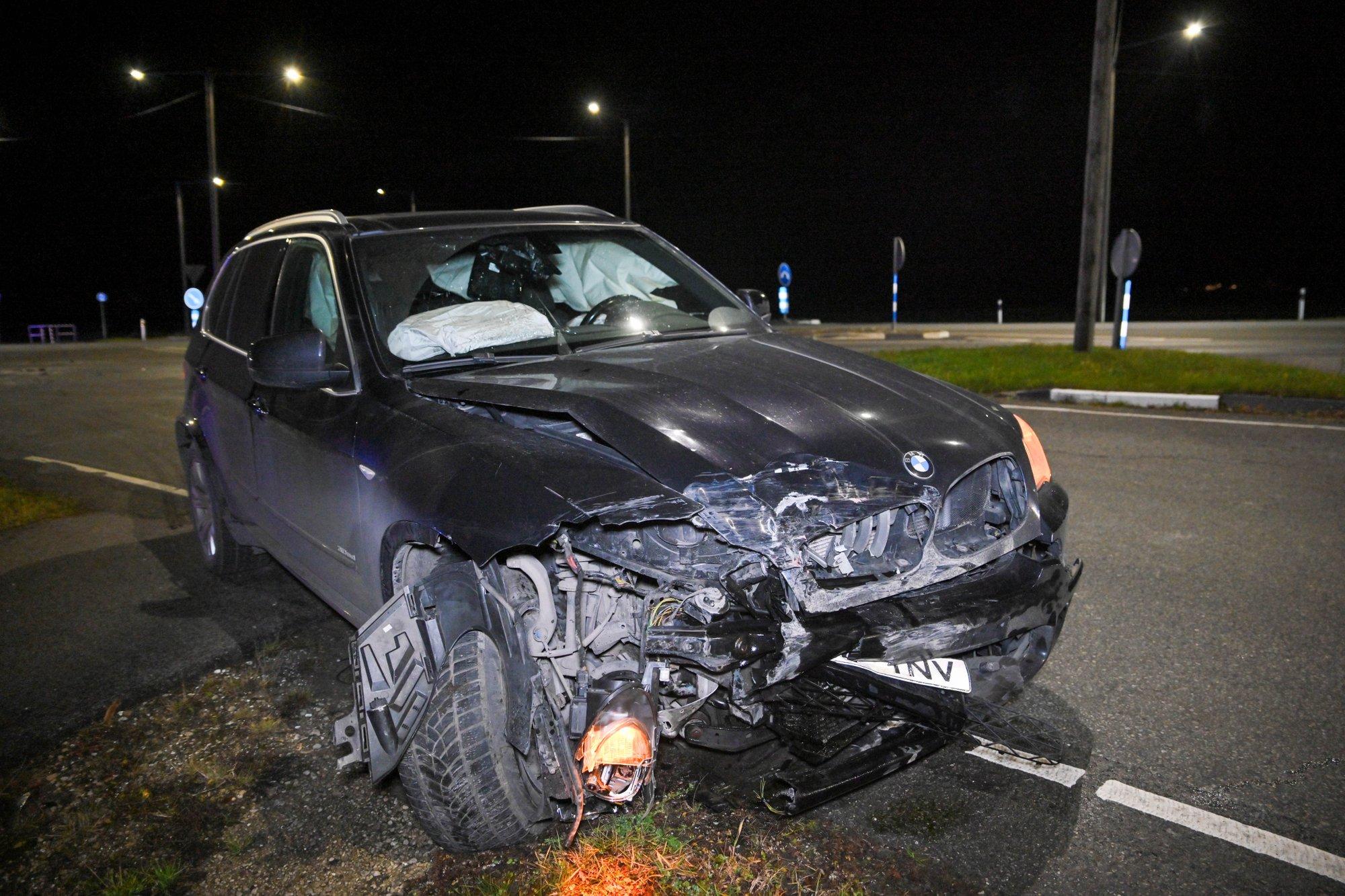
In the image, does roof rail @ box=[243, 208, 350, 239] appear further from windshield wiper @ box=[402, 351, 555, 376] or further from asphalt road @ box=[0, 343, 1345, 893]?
asphalt road @ box=[0, 343, 1345, 893]

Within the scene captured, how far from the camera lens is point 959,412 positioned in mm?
3305

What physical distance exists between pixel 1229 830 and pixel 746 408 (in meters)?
1.87

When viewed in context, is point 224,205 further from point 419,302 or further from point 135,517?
point 419,302

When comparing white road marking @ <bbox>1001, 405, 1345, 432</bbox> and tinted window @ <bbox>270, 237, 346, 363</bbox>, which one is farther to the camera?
white road marking @ <bbox>1001, 405, 1345, 432</bbox>

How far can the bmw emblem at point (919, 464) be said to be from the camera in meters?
2.80

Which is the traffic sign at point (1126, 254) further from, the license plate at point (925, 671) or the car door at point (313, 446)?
the license plate at point (925, 671)

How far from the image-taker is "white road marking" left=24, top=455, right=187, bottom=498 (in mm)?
7953

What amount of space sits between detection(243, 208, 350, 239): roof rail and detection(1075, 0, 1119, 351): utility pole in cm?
1164

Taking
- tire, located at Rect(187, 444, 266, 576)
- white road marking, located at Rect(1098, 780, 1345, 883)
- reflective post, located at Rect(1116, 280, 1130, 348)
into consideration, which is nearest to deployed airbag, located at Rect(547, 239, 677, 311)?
tire, located at Rect(187, 444, 266, 576)

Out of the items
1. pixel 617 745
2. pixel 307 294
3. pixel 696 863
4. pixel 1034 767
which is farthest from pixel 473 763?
pixel 307 294

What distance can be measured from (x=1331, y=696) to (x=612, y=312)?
3180 mm

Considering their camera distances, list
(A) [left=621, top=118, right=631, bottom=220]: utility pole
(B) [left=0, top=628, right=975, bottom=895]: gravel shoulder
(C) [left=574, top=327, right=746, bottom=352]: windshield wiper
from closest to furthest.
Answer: (B) [left=0, top=628, right=975, bottom=895]: gravel shoulder
(C) [left=574, top=327, right=746, bottom=352]: windshield wiper
(A) [left=621, top=118, right=631, bottom=220]: utility pole

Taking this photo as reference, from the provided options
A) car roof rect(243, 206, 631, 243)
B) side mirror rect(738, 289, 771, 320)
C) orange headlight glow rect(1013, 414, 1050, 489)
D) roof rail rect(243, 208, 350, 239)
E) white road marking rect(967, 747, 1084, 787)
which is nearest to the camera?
white road marking rect(967, 747, 1084, 787)

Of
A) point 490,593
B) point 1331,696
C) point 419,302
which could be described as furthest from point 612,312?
point 1331,696
